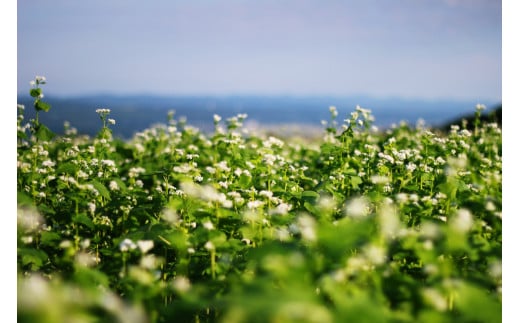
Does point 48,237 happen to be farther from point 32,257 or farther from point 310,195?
point 310,195

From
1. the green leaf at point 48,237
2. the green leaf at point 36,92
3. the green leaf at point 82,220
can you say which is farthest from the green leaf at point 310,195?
the green leaf at point 36,92

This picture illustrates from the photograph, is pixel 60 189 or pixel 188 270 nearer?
pixel 188 270

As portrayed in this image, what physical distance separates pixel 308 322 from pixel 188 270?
141cm

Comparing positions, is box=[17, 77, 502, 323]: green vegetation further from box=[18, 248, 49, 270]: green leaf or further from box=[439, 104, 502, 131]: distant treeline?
box=[439, 104, 502, 131]: distant treeline

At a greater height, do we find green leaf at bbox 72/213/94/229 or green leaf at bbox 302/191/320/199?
→ green leaf at bbox 302/191/320/199

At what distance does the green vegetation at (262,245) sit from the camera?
6.23 ft

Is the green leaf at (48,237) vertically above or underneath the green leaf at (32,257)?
above

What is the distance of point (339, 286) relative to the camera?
218cm

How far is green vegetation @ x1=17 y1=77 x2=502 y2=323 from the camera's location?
1.90m

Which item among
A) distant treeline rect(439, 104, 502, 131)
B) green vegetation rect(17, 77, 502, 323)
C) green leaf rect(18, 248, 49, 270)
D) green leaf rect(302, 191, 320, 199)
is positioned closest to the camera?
green vegetation rect(17, 77, 502, 323)

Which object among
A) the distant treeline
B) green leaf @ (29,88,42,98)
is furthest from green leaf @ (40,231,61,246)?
the distant treeline

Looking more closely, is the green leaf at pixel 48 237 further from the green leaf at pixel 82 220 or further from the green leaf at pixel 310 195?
the green leaf at pixel 310 195
